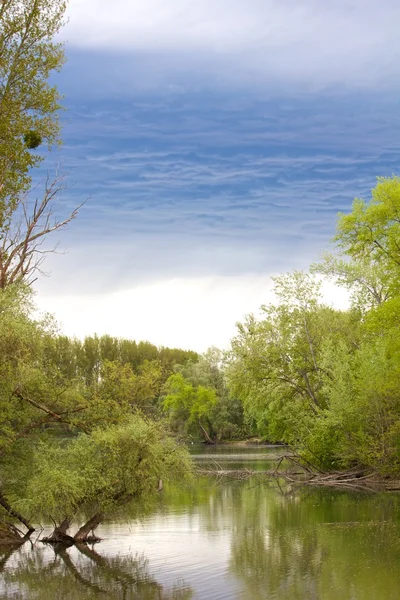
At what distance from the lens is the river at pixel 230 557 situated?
1906 cm

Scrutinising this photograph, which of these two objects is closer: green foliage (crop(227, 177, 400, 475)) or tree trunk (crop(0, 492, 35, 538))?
tree trunk (crop(0, 492, 35, 538))

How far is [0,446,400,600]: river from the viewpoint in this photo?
750 inches

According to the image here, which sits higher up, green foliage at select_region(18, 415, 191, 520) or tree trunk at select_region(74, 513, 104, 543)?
green foliage at select_region(18, 415, 191, 520)

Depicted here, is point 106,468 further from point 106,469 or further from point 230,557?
point 230,557

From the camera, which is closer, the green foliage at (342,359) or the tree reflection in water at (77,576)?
the tree reflection in water at (77,576)

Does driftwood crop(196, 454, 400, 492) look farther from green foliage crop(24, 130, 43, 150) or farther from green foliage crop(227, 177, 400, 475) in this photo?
green foliage crop(24, 130, 43, 150)

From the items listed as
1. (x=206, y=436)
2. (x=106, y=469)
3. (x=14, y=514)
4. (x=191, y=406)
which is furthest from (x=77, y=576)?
(x=206, y=436)

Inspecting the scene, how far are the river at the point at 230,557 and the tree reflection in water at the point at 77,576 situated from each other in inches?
1.1

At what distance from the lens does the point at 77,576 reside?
21531 mm

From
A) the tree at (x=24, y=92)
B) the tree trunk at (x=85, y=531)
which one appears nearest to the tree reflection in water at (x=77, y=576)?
the tree trunk at (x=85, y=531)

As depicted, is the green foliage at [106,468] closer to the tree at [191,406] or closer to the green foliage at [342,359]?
the green foliage at [342,359]

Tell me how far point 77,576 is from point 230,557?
4.88m

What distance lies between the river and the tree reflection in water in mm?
28

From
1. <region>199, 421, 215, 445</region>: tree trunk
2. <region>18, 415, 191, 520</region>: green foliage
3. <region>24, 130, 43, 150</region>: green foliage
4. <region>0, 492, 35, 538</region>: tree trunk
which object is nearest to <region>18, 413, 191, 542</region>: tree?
<region>18, 415, 191, 520</region>: green foliage
